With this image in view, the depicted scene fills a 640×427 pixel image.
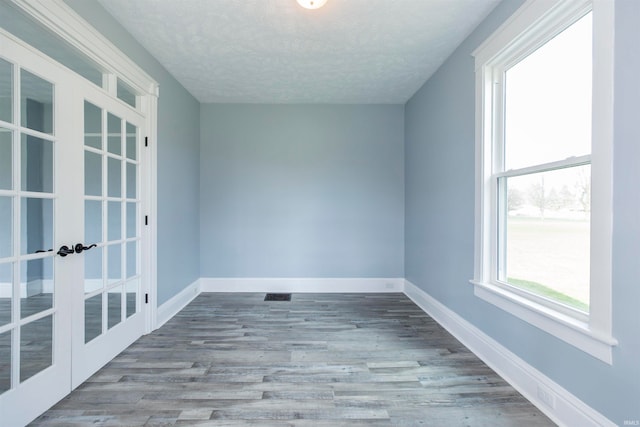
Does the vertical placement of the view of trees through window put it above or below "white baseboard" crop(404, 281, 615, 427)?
above

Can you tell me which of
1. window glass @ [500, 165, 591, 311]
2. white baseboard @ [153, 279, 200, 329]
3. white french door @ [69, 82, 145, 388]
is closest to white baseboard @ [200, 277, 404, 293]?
white baseboard @ [153, 279, 200, 329]

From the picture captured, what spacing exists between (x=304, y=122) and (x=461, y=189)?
245 cm

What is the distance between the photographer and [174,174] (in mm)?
3361

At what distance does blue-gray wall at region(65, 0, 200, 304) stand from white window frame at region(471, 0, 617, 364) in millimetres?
3004

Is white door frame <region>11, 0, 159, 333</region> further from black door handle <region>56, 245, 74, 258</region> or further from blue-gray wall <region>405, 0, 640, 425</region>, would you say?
blue-gray wall <region>405, 0, 640, 425</region>

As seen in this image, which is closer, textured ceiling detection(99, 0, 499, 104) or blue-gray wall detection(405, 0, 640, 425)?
blue-gray wall detection(405, 0, 640, 425)

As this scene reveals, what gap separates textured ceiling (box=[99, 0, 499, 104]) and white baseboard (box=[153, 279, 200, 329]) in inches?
102

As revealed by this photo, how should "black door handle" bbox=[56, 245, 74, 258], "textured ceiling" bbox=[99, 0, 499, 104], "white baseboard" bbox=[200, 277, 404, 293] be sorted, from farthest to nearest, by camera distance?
"white baseboard" bbox=[200, 277, 404, 293], "textured ceiling" bbox=[99, 0, 499, 104], "black door handle" bbox=[56, 245, 74, 258]

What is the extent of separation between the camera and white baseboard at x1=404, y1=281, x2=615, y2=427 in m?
1.53

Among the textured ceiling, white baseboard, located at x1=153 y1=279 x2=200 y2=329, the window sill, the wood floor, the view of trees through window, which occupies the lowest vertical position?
the wood floor

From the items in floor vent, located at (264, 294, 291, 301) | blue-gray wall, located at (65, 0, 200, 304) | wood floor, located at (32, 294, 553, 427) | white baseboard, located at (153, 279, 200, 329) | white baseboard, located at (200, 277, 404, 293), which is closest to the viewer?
wood floor, located at (32, 294, 553, 427)

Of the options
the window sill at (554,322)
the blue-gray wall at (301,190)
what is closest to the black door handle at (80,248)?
the blue-gray wall at (301,190)

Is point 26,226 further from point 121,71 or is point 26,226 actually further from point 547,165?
point 547,165

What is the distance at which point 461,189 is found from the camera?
267cm
